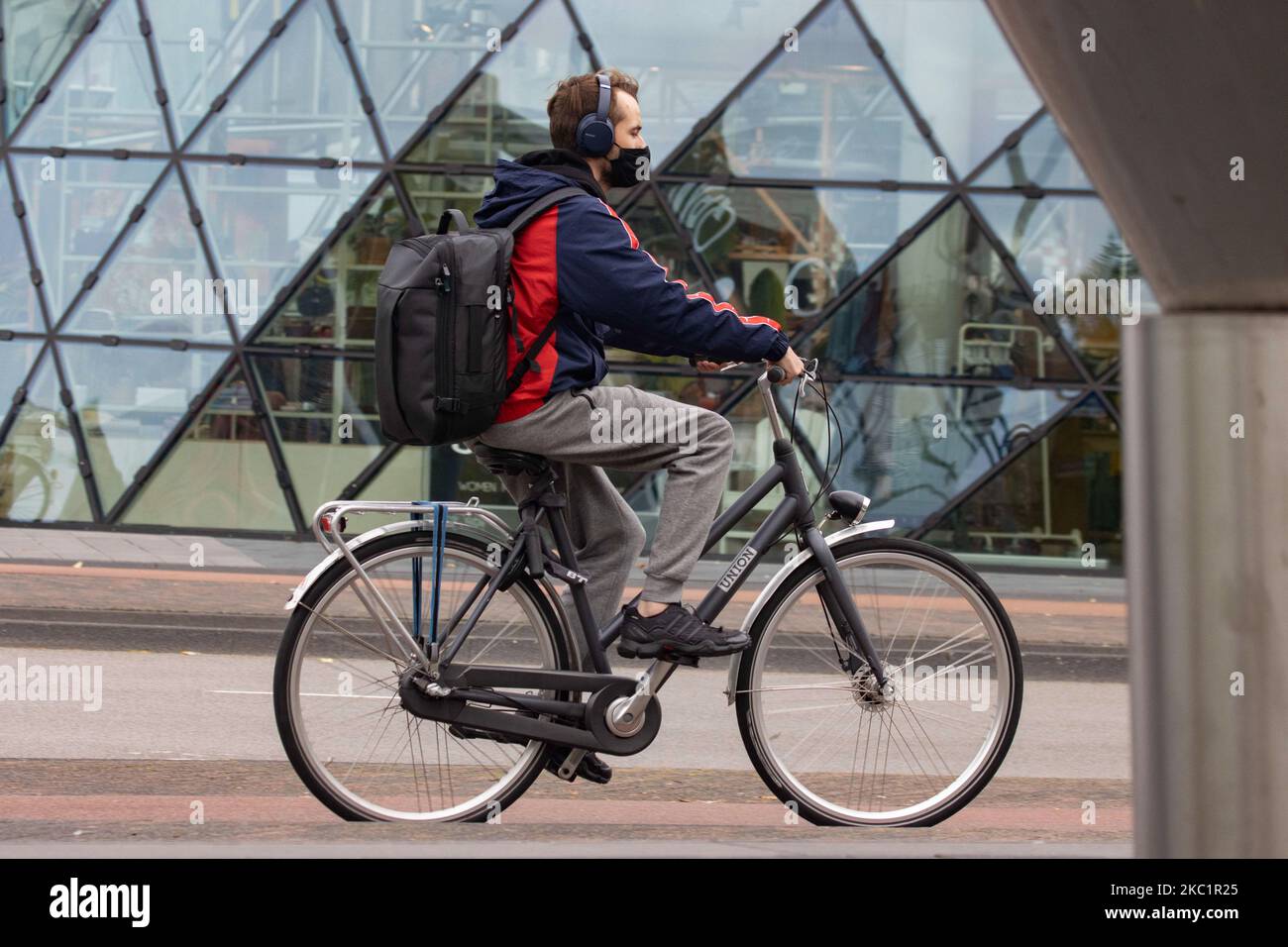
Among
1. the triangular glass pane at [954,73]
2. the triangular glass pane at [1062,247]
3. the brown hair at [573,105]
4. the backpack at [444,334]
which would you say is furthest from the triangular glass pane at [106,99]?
the backpack at [444,334]

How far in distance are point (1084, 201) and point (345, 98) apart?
6.22m

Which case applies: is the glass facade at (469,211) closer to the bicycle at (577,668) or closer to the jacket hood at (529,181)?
the bicycle at (577,668)

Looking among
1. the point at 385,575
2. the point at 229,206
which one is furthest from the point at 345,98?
the point at 385,575

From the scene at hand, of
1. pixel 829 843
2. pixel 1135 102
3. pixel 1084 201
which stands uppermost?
pixel 1084 201

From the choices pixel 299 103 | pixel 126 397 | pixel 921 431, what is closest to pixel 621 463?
pixel 921 431

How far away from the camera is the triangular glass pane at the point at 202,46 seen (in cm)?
1405

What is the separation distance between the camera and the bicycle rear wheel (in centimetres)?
392

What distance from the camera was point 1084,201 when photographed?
533 inches

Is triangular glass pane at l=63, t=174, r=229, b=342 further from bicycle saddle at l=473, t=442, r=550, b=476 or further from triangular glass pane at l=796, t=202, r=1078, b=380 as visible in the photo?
bicycle saddle at l=473, t=442, r=550, b=476

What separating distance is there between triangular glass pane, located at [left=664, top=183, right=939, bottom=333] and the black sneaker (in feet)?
32.3

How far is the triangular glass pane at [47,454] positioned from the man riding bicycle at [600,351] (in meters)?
11.0

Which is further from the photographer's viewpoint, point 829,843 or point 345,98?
point 345,98

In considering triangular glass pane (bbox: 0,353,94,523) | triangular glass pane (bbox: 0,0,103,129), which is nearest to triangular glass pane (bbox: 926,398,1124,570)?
triangular glass pane (bbox: 0,353,94,523)
